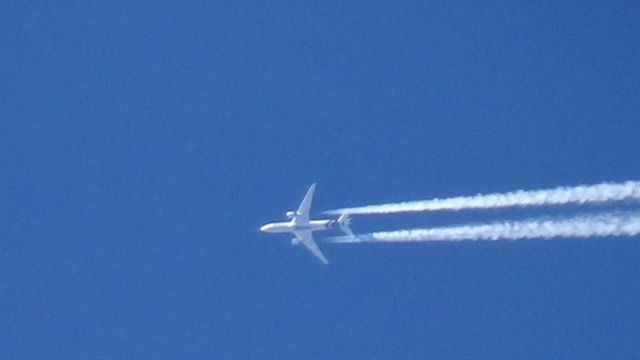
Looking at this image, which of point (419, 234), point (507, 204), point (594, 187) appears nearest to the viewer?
point (594, 187)

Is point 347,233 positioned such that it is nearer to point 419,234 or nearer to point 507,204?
point 419,234

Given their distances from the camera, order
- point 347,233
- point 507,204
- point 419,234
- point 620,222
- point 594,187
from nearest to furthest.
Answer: point 620,222, point 594,187, point 507,204, point 419,234, point 347,233

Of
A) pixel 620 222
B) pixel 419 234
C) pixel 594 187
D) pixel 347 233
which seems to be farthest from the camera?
pixel 347 233

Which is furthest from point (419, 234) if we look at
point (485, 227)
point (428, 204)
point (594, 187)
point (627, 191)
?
point (627, 191)

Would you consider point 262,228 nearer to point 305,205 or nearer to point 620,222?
point 305,205

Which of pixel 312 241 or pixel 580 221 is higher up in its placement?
pixel 312 241

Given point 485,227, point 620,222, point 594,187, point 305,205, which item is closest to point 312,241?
point 305,205

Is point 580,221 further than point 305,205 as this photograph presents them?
No

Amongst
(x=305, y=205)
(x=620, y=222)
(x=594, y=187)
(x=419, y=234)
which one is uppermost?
(x=305, y=205)

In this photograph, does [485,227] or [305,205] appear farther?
[305,205]
